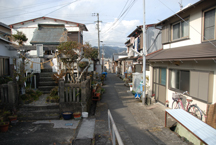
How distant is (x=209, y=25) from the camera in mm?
6574

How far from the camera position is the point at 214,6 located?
622cm

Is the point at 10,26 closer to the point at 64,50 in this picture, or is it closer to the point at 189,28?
the point at 64,50

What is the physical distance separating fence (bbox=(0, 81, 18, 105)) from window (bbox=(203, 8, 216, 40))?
981 cm

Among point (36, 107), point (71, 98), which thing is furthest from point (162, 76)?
point (36, 107)

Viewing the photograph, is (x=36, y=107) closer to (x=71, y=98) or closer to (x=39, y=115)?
(x=39, y=115)

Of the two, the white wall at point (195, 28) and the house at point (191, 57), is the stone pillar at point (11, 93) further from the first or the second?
the white wall at point (195, 28)

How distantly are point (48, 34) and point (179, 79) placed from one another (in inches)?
468

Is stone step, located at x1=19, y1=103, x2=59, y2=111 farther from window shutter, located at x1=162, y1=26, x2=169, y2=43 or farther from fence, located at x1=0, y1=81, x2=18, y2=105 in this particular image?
window shutter, located at x1=162, y1=26, x2=169, y2=43

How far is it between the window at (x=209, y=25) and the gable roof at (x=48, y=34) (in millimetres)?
10034

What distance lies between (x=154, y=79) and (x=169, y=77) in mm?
2009

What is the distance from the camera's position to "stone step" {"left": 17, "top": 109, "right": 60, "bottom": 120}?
7387 millimetres

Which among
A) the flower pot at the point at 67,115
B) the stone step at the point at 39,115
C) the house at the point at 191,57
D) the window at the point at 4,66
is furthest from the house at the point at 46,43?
the house at the point at 191,57

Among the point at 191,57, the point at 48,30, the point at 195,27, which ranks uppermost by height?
the point at 48,30

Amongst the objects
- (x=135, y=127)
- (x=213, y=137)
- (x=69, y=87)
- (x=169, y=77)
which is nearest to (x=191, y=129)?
(x=213, y=137)
